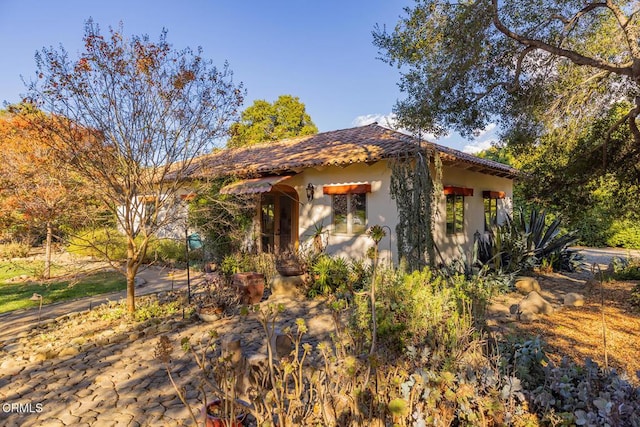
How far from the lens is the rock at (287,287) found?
36.7 feet

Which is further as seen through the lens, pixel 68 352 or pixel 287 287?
pixel 287 287

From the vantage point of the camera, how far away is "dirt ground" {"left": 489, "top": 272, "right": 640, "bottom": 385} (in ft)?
19.1

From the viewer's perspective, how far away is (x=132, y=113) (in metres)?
8.50

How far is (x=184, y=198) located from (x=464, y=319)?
27.1ft

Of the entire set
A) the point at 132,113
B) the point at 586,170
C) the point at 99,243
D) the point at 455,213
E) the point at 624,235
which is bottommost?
the point at 624,235

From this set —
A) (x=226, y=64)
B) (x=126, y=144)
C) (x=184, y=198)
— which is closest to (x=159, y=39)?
(x=226, y=64)

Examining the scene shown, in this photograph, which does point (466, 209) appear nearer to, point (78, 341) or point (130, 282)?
point (130, 282)

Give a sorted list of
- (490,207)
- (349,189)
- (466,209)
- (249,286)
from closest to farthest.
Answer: (249,286) → (349,189) → (466,209) → (490,207)

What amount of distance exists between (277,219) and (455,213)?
829 cm

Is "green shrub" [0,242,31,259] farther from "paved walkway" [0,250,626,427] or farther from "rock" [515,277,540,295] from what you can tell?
"rock" [515,277,540,295]

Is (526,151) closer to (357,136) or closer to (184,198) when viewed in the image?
(357,136)

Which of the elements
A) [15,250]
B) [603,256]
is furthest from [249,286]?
[603,256]

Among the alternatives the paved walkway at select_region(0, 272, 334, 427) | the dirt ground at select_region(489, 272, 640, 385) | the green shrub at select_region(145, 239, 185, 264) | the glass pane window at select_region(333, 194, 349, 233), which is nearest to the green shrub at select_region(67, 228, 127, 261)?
the green shrub at select_region(145, 239, 185, 264)

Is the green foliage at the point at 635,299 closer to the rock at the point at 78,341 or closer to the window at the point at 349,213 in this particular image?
the window at the point at 349,213
